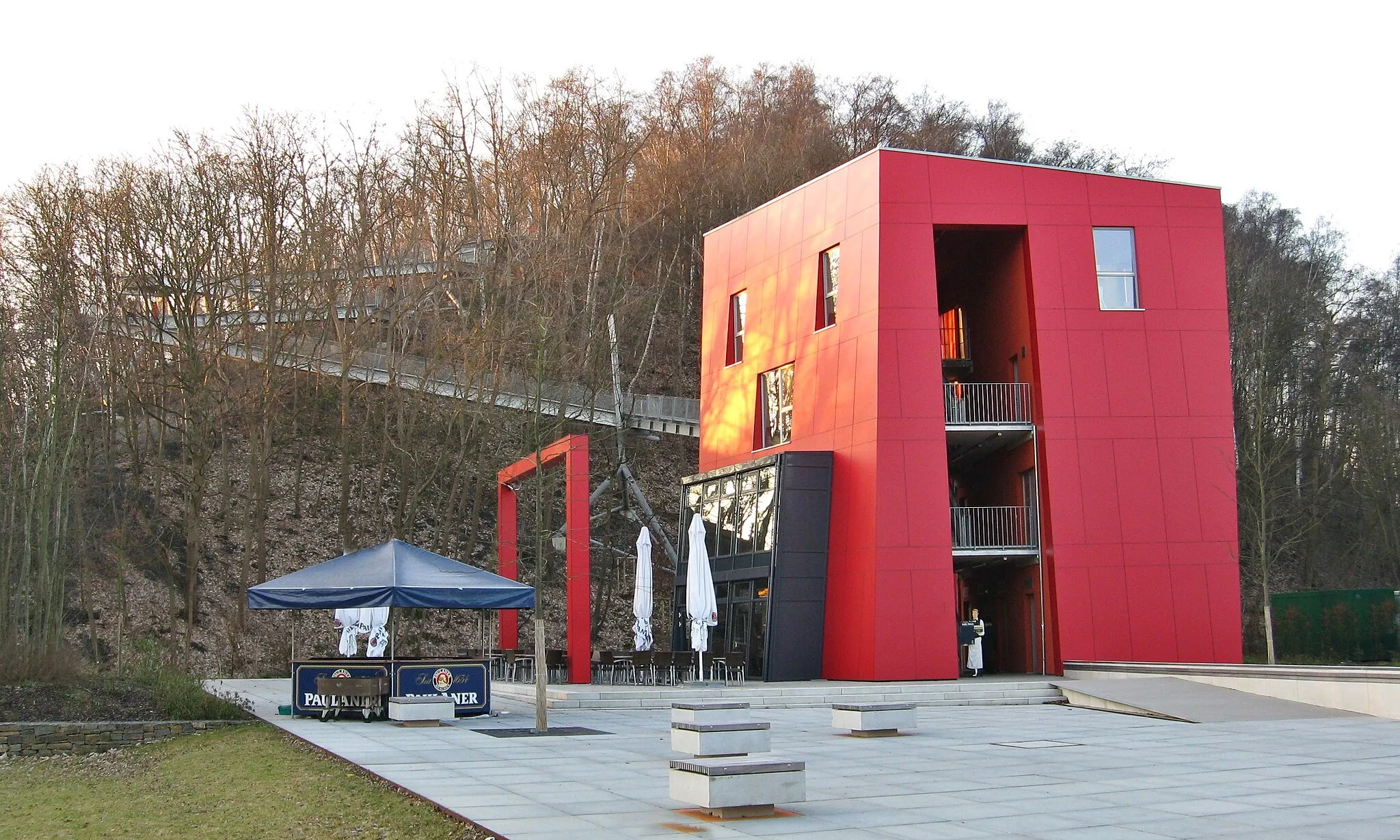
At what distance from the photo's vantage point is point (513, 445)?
3534 cm

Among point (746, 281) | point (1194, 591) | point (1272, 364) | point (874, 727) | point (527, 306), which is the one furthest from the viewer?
point (1272, 364)

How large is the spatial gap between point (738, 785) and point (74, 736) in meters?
11.1

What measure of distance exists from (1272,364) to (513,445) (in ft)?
87.3

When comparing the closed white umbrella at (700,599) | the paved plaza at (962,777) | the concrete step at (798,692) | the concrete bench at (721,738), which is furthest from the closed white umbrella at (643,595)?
the concrete bench at (721,738)

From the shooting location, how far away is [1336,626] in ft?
81.4

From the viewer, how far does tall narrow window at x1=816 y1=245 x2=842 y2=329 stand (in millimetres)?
24641

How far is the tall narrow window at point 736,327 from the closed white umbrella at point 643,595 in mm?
7425

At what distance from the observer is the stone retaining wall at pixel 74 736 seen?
15.0 meters

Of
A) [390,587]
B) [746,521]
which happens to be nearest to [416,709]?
[390,587]

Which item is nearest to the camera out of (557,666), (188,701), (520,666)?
(188,701)

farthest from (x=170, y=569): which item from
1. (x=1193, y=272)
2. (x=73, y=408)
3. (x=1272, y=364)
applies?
(x=1272, y=364)

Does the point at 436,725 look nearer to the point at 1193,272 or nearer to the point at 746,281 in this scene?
the point at 746,281

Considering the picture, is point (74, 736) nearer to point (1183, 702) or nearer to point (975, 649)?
point (1183, 702)

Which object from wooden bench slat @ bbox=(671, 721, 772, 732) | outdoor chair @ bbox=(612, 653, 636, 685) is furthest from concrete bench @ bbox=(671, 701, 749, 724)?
outdoor chair @ bbox=(612, 653, 636, 685)
